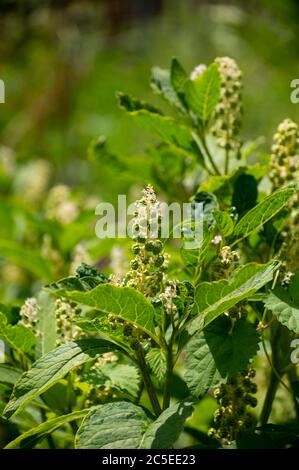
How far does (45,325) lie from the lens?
1.09 metres

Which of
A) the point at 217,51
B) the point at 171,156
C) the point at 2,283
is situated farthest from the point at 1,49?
the point at 171,156

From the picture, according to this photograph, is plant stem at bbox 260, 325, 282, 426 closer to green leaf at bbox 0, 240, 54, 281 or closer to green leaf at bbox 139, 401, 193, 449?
green leaf at bbox 139, 401, 193, 449

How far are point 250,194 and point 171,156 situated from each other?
297 mm

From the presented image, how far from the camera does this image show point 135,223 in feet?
2.96

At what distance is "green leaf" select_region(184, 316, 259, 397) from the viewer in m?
0.88

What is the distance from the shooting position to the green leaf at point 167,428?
82 centimetres

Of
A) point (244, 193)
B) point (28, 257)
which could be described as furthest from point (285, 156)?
point (28, 257)

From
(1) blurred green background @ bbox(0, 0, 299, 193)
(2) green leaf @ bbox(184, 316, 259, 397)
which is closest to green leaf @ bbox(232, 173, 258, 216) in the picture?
(2) green leaf @ bbox(184, 316, 259, 397)

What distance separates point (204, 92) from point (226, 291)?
1.35 ft

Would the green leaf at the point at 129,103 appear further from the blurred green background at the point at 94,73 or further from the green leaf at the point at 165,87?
the blurred green background at the point at 94,73

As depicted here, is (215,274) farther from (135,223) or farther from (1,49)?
(1,49)

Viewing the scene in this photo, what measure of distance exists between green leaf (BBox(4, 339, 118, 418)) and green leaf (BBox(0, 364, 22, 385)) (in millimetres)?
117

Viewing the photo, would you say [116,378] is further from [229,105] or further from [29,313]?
[229,105]

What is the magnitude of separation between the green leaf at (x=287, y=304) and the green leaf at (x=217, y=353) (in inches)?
1.6
